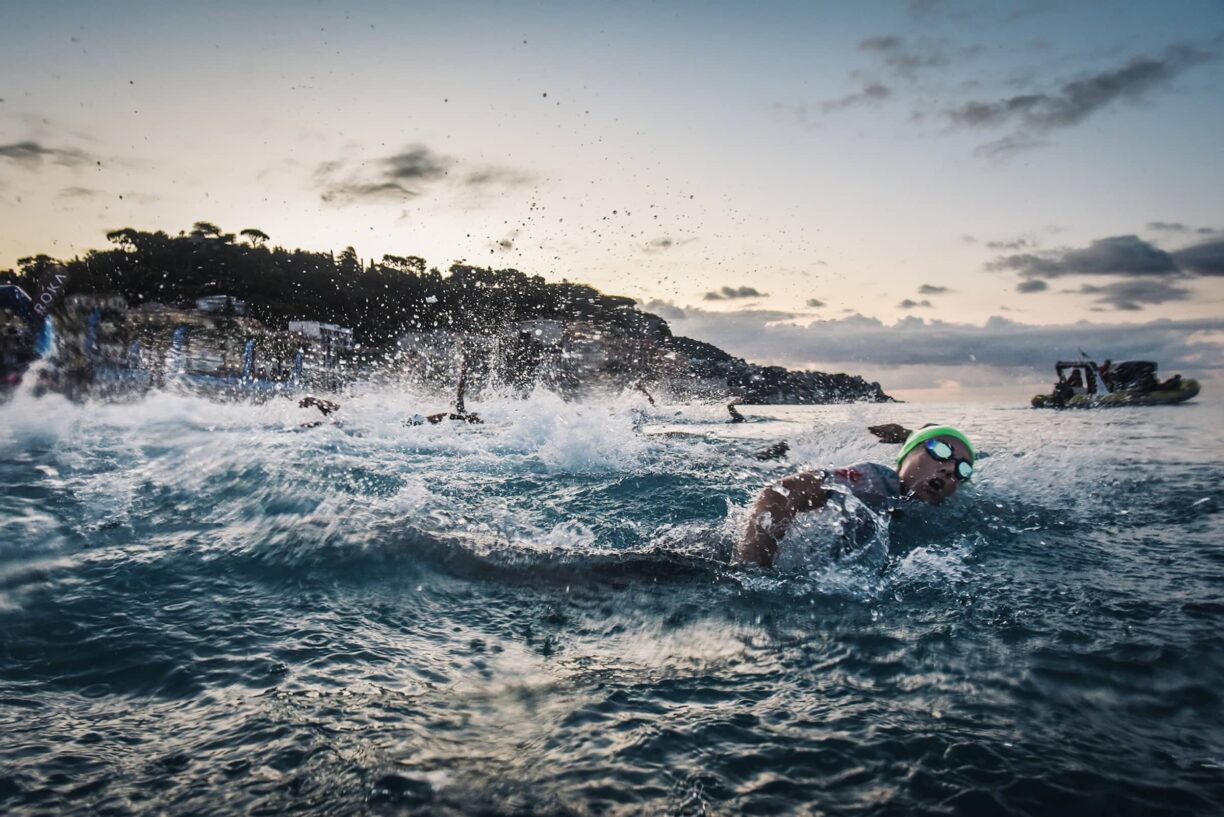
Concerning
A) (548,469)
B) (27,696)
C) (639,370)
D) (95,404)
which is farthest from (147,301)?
(27,696)

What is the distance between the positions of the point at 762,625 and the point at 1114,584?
337cm

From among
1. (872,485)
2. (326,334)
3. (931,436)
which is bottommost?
(872,485)

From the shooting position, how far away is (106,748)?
2.68 m

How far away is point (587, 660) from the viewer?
3770 millimetres

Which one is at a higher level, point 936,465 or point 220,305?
point 220,305

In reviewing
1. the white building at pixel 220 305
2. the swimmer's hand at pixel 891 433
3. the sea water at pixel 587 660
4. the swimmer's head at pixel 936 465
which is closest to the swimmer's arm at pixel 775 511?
the sea water at pixel 587 660

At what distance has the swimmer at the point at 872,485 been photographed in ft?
18.0

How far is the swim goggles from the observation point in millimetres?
5887

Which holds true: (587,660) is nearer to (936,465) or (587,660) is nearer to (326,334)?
(936,465)

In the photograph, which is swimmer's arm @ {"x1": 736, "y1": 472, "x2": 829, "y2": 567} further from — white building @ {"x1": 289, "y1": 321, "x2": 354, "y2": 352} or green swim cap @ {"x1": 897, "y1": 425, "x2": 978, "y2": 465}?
white building @ {"x1": 289, "y1": 321, "x2": 354, "y2": 352}

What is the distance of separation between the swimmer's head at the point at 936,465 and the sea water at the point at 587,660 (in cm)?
65

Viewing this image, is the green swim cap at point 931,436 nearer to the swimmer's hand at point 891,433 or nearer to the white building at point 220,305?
the swimmer's hand at point 891,433

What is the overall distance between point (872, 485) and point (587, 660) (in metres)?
3.49

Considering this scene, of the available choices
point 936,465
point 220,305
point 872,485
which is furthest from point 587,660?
point 220,305
